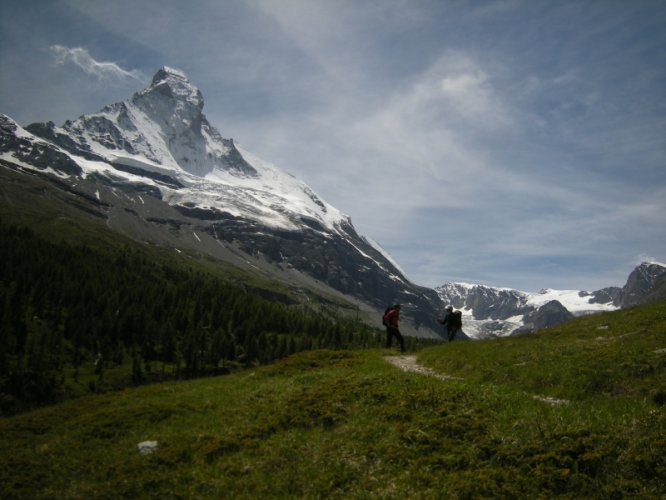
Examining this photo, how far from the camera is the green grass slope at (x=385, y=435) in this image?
14312mm

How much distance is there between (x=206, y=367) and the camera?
593ft

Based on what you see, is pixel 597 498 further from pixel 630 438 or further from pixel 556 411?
pixel 556 411

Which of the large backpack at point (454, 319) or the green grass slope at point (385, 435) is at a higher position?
the large backpack at point (454, 319)

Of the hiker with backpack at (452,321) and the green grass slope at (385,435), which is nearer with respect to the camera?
the green grass slope at (385,435)

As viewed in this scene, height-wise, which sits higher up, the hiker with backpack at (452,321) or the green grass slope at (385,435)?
the hiker with backpack at (452,321)

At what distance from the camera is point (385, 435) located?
A: 18.1 metres

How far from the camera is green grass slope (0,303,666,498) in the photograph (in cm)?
1431

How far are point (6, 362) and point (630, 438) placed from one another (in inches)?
6570

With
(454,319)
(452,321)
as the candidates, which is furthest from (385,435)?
(454,319)

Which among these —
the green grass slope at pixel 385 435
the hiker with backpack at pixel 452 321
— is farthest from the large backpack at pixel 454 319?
the green grass slope at pixel 385 435

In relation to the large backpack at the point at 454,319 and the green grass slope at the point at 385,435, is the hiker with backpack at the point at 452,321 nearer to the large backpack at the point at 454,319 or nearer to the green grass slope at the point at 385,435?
the large backpack at the point at 454,319

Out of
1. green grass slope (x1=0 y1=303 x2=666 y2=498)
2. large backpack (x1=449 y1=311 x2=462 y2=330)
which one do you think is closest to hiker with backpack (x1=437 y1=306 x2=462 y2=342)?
large backpack (x1=449 y1=311 x2=462 y2=330)

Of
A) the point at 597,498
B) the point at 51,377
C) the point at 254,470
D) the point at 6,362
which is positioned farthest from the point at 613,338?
the point at 6,362

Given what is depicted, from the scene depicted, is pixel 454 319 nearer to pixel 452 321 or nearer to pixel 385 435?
pixel 452 321
